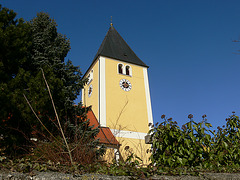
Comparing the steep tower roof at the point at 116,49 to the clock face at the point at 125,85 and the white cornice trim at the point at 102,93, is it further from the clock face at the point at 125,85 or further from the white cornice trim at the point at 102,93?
the clock face at the point at 125,85

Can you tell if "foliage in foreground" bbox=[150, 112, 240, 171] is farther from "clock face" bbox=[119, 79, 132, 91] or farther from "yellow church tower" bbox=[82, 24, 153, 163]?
"clock face" bbox=[119, 79, 132, 91]

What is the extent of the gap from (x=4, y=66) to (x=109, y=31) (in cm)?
2080

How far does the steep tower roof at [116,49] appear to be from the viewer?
20955 millimetres

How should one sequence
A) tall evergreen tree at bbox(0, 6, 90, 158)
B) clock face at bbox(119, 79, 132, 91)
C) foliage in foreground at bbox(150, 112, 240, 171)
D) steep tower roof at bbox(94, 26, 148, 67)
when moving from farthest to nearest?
steep tower roof at bbox(94, 26, 148, 67)
clock face at bbox(119, 79, 132, 91)
tall evergreen tree at bbox(0, 6, 90, 158)
foliage in foreground at bbox(150, 112, 240, 171)

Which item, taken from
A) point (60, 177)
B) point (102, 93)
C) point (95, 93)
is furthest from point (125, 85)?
point (60, 177)

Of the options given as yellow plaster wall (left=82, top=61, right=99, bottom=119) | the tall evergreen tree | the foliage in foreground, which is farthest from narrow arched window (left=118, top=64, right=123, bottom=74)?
the foliage in foreground

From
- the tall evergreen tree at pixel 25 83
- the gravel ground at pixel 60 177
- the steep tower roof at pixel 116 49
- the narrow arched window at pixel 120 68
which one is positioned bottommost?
the gravel ground at pixel 60 177

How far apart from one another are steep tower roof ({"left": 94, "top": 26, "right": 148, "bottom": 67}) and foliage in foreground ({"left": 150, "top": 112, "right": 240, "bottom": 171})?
16.7 meters

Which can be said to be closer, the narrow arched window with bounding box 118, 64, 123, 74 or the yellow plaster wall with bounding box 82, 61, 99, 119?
the yellow plaster wall with bounding box 82, 61, 99, 119

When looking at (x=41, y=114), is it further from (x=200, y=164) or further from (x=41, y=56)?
(x=200, y=164)

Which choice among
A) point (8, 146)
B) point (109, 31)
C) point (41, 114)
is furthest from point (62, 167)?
point (109, 31)

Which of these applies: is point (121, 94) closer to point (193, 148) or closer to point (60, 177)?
point (193, 148)

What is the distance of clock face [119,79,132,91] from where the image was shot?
62.6 feet

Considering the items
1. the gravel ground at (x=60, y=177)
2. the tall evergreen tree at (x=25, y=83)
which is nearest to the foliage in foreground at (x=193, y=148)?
the gravel ground at (x=60, y=177)
